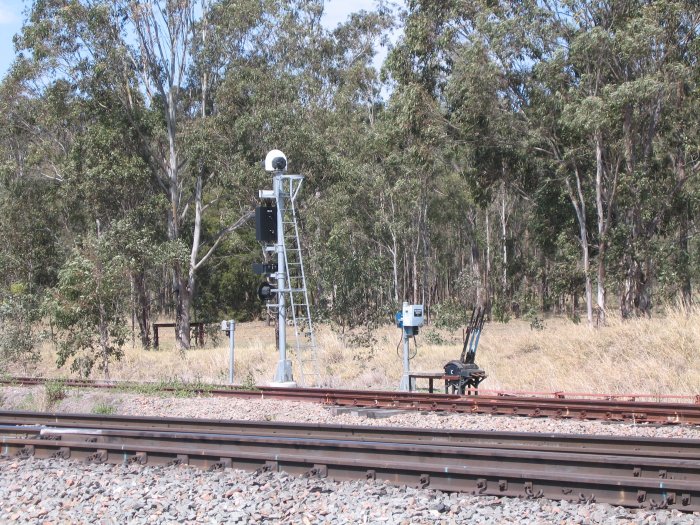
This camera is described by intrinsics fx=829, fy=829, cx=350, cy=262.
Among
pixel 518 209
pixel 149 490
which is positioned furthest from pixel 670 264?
pixel 518 209

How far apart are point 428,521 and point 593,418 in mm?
6399

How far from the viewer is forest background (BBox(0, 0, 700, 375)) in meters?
26.3

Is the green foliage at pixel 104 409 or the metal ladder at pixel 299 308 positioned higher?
the metal ladder at pixel 299 308

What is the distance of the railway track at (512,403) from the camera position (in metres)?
12.8

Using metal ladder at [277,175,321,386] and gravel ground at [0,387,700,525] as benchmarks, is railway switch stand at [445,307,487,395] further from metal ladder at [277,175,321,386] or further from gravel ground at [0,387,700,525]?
gravel ground at [0,387,700,525]

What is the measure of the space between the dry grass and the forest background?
2144 mm

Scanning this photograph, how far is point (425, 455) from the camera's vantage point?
900cm

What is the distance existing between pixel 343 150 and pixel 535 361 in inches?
1137

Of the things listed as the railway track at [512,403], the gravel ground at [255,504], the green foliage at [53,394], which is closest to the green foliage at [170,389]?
the railway track at [512,403]

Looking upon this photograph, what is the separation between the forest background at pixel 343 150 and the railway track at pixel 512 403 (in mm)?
8524

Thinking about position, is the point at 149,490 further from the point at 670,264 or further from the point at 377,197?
the point at 377,197

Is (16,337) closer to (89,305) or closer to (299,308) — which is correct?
(89,305)

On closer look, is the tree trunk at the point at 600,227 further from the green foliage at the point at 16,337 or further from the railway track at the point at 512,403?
the green foliage at the point at 16,337

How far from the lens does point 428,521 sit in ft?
23.8
